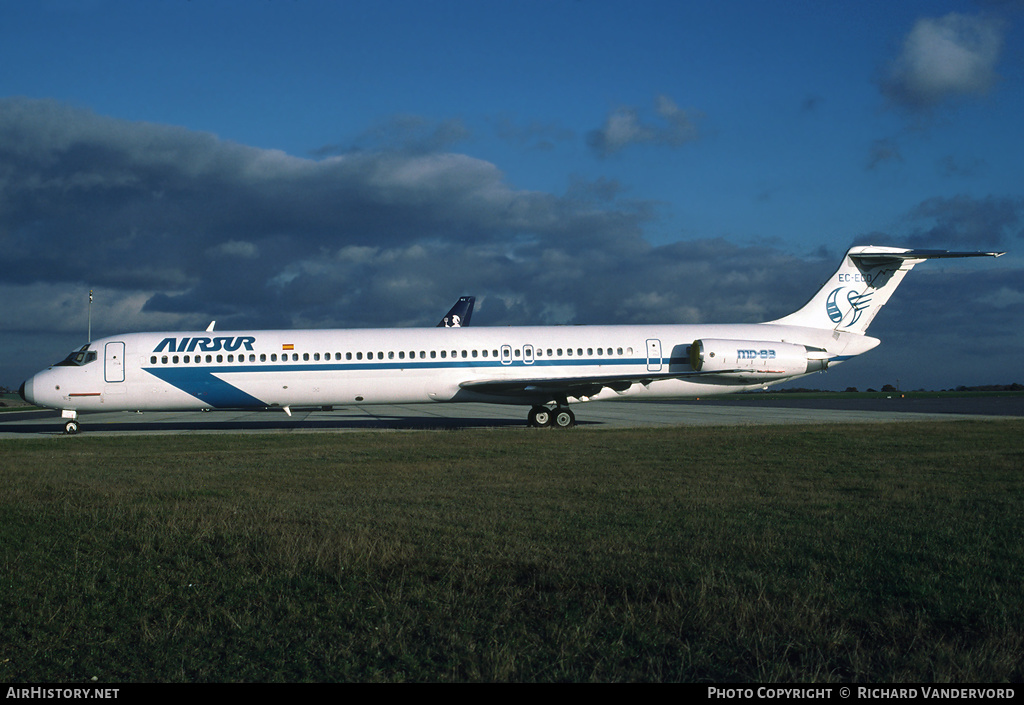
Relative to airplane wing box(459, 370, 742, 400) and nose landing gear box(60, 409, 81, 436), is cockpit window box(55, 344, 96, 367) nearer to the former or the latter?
nose landing gear box(60, 409, 81, 436)

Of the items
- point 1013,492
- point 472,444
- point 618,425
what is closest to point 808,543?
point 1013,492

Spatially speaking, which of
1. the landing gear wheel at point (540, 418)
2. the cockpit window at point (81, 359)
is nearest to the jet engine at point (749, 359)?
the landing gear wheel at point (540, 418)

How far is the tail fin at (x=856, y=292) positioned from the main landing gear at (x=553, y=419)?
29.2ft

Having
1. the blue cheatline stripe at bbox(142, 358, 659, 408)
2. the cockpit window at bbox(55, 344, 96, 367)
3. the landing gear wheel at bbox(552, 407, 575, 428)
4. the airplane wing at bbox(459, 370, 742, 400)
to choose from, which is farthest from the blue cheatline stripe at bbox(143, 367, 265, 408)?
the landing gear wheel at bbox(552, 407, 575, 428)

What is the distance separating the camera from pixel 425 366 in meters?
23.6

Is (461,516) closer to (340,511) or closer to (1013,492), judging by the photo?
(340,511)

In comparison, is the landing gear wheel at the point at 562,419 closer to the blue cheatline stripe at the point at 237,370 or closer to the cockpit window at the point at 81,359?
the blue cheatline stripe at the point at 237,370

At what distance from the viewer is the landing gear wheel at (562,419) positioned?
24281 mm

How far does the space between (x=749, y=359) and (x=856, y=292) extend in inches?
202

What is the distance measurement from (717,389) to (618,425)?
3.44m

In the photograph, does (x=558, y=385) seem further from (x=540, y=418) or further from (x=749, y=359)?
(x=749, y=359)

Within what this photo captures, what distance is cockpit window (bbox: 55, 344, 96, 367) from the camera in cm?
2317

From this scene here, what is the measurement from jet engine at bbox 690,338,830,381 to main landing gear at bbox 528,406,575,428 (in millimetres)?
4448

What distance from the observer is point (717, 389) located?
24391 millimetres
